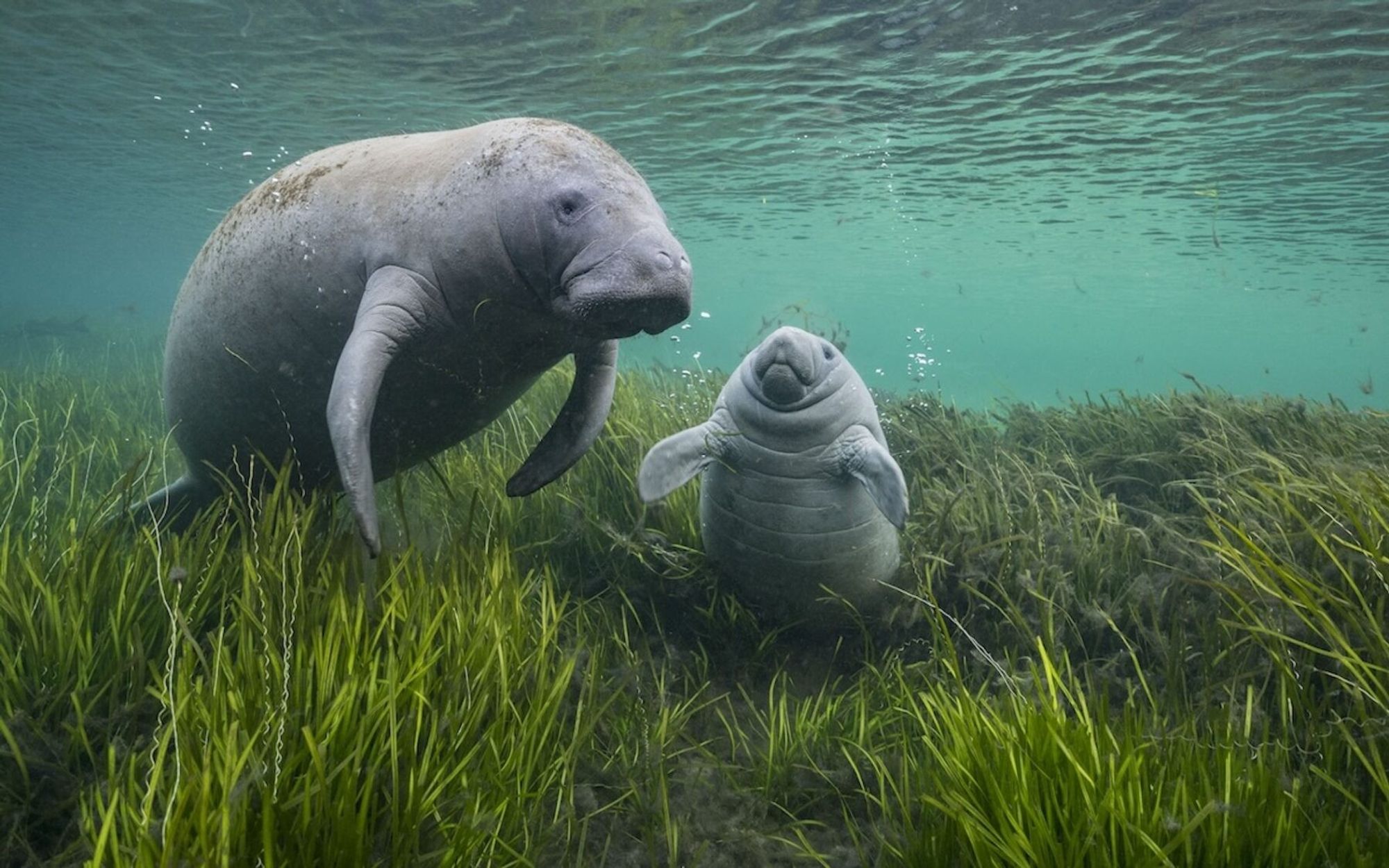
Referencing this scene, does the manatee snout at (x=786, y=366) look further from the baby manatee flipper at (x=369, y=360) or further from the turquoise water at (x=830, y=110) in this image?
the turquoise water at (x=830, y=110)

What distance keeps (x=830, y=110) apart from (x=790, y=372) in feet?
45.6

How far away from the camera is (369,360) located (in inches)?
125

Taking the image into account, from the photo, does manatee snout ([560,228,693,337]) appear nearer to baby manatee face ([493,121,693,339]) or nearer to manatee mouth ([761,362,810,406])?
baby manatee face ([493,121,693,339])

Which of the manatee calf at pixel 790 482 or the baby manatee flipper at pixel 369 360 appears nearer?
the baby manatee flipper at pixel 369 360

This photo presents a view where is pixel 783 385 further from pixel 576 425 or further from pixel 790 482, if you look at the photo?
pixel 576 425

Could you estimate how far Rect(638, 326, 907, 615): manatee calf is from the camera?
4516 millimetres

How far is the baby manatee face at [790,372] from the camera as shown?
4.54m

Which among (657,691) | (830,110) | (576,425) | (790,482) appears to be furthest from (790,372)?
(830,110)

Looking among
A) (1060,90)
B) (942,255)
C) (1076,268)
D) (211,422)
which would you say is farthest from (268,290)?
(1076,268)

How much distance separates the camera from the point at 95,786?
2.25 m

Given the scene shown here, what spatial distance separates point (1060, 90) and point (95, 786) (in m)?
16.8

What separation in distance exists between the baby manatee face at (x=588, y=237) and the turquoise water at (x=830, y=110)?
5794mm

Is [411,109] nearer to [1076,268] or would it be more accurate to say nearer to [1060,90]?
[1060,90]

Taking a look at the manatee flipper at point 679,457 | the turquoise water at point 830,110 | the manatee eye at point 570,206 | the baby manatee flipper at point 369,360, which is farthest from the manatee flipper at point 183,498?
the turquoise water at point 830,110
